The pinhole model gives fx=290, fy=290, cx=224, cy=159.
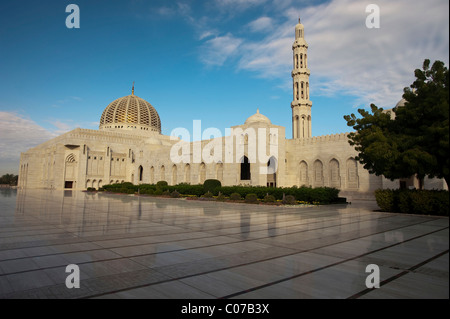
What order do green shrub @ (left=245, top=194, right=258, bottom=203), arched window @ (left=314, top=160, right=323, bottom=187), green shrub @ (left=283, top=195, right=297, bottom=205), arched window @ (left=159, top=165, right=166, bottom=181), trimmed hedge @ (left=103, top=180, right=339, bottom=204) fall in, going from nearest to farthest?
green shrub @ (left=283, top=195, right=297, bottom=205), trimmed hedge @ (left=103, top=180, right=339, bottom=204), green shrub @ (left=245, top=194, right=258, bottom=203), arched window @ (left=314, top=160, right=323, bottom=187), arched window @ (left=159, top=165, right=166, bottom=181)

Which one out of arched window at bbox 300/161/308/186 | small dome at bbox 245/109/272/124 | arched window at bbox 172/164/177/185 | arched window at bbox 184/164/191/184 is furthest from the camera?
arched window at bbox 172/164/177/185

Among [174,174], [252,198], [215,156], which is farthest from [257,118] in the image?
[252,198]

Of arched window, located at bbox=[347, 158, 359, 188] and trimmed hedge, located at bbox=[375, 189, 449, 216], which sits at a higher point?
arched window, located at bbox=[347, 158, 359, 188]

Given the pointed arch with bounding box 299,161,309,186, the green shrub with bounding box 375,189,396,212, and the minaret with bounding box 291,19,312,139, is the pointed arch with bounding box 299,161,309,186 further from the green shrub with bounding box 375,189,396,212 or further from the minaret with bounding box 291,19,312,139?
the green shrub with bounding box 375,189,396,212

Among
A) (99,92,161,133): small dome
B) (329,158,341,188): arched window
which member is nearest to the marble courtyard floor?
(329,158,341,188): arched window

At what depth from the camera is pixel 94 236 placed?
6203 millimetres

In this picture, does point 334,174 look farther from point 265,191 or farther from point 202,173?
point 202,173

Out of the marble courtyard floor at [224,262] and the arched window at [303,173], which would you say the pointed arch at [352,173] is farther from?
the marble courtyard floor at [224,262]

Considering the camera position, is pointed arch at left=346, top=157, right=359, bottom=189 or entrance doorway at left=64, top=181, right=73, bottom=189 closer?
pointed arch at left=346, top=157, right=359, bottom=189

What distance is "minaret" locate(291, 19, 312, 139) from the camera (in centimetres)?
3391

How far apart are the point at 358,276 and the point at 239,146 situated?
2394 centimetres

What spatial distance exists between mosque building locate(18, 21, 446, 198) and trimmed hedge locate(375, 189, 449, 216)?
1088 cm
